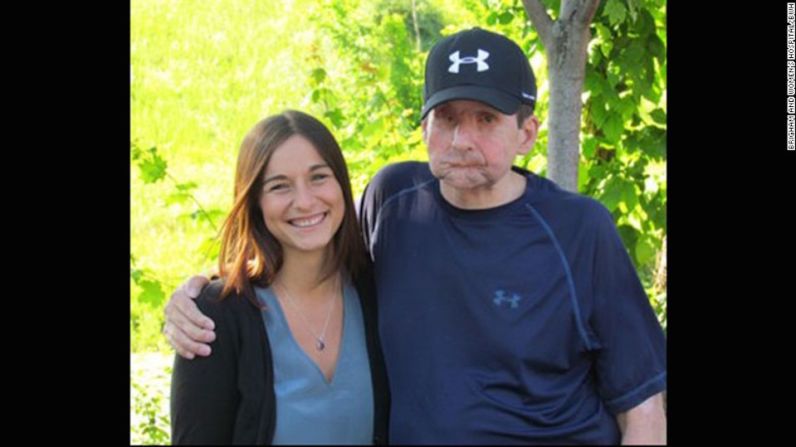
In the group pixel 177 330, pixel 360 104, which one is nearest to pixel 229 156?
pixel 360 104

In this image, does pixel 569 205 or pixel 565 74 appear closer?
pixel 569 205

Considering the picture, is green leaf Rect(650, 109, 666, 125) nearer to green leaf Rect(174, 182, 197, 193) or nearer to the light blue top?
green leaf Rect(174, 182, 197, 193)

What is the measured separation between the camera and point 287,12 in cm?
364

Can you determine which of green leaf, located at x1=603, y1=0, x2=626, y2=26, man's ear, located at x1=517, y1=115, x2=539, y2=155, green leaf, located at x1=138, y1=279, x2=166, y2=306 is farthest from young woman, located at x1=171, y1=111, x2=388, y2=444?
green leaf, located at x1=138, y1=279, x2=166, y2=306

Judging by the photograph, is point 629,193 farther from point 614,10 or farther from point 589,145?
point 614,10

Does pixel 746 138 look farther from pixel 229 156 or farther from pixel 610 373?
pixel 229 156

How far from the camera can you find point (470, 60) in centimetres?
228

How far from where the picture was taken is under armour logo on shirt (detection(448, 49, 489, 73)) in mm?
2268

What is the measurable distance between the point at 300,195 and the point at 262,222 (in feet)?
0.43

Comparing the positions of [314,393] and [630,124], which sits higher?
[630,124]

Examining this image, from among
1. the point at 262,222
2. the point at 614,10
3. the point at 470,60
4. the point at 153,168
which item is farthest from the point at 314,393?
the point at 153,168

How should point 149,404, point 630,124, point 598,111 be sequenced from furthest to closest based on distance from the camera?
point 149,404
point 630,124
point 598,111

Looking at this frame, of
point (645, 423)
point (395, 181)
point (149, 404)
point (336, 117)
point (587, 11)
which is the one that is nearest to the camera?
point (645, 423)

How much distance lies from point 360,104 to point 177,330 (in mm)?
1858
